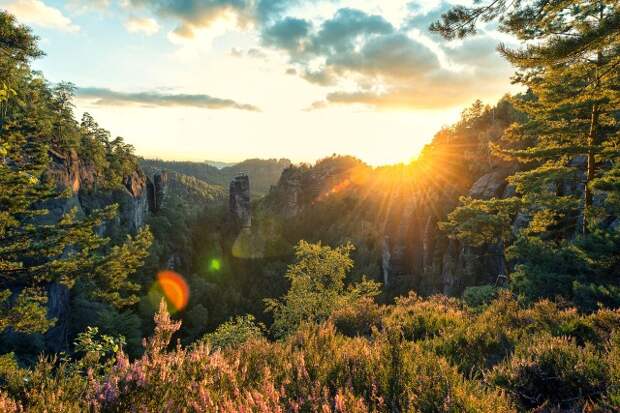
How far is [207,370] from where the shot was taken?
370 centimetres

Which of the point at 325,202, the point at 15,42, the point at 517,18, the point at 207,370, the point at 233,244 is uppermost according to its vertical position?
the point at 15,42

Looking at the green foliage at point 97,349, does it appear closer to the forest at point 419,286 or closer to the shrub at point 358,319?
the forest at point 419,286

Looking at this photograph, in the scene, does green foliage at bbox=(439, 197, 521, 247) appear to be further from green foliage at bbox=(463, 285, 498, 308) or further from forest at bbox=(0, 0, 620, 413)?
green foliage at bbox=(463, 285, 498, 308)

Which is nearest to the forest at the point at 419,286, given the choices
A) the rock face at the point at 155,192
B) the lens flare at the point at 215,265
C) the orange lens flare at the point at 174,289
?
the orange lens flare at the point at 174,289

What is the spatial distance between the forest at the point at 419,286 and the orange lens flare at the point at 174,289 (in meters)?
21.6

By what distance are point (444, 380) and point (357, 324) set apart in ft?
17.7

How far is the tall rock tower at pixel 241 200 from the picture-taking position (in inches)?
4279

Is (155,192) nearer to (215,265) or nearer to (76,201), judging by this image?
(215,265)

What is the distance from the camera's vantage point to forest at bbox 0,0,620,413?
348cm

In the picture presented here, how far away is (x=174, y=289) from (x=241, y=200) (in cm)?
4377

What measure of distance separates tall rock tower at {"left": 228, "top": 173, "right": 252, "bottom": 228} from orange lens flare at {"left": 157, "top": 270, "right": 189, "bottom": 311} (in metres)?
38.2

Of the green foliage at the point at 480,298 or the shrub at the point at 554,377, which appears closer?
the shrub at the point at 554,377

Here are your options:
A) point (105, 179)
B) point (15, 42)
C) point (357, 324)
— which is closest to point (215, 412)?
point (357, 324)

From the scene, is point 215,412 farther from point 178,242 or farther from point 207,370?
point 178,242
